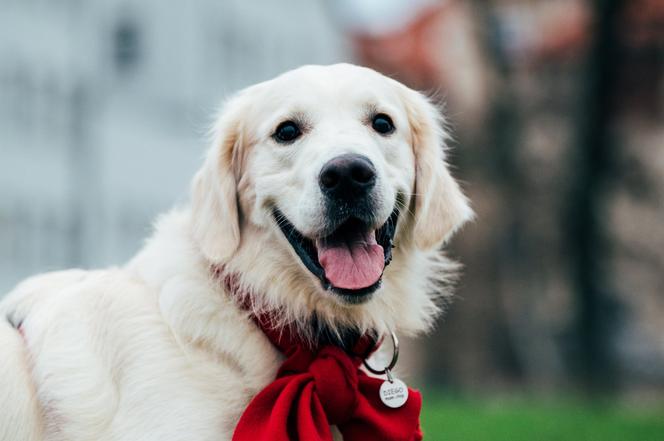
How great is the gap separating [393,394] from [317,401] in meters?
0.36

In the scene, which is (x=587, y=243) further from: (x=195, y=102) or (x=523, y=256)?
(x=195, y=102)

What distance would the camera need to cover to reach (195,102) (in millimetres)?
37844

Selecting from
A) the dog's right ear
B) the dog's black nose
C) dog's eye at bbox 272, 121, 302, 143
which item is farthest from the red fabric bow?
dog's eye at bbox 272, 121, 302, 143

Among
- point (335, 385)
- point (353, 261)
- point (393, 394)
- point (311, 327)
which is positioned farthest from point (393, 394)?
point (353, 261)

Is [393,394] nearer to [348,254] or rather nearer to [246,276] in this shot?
[348,254]

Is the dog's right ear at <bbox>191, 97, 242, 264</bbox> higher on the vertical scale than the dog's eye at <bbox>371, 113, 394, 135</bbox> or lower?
lower

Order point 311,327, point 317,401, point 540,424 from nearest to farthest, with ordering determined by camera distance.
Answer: point 317,401 → point 311,327 → point 540,424

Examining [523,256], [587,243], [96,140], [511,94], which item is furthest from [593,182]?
[96,140]

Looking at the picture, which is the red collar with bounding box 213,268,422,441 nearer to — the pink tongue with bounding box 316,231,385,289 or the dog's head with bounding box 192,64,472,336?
the dog's head with bounding box 192,64,472,336

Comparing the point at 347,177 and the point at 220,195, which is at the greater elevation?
the point at 347,177

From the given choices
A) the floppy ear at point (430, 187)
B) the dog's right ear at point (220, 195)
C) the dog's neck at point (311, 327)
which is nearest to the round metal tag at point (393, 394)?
the dog's neck at point (311, 327)

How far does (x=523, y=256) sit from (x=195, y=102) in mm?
18780

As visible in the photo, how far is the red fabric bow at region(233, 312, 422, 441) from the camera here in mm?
3838

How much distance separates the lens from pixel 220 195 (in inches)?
176
